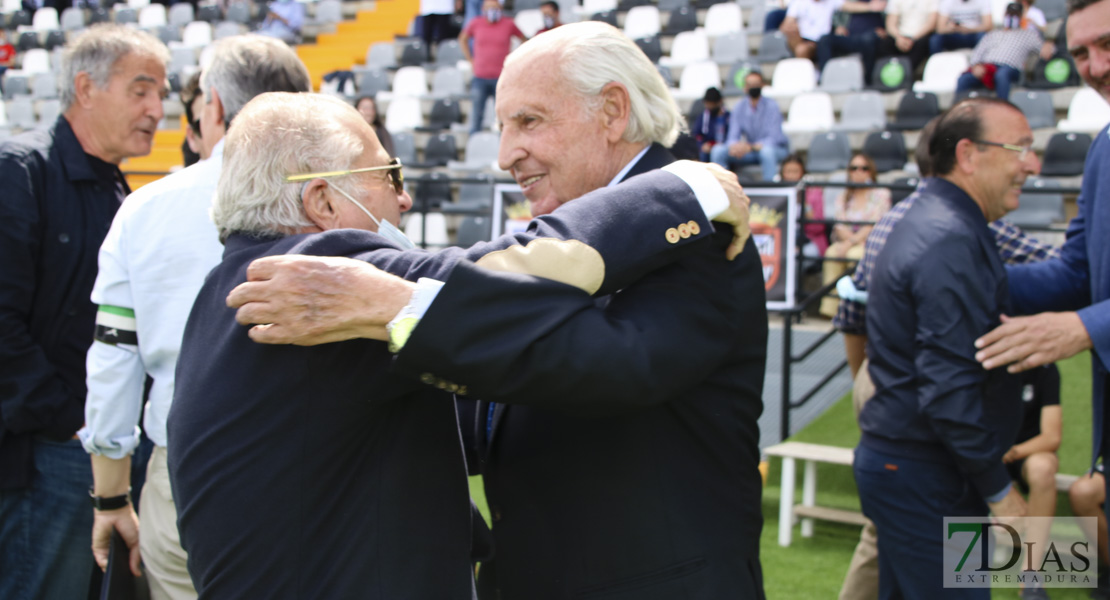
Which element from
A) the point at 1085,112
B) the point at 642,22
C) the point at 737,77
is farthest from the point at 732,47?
the point at 1085,112

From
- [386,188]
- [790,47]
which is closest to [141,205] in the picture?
[386,188]

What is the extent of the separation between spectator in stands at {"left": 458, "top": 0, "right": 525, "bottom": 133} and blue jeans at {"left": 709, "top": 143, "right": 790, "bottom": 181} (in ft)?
10.5

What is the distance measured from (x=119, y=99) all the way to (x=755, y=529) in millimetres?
2195

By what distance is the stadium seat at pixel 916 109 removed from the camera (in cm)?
950

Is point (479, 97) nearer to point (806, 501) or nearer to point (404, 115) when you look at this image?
point (404, 115)

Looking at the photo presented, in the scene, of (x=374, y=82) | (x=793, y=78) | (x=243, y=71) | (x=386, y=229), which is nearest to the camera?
(x=386, y=229)

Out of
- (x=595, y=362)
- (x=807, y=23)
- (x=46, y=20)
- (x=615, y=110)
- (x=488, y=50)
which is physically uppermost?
(x=46, y=20)

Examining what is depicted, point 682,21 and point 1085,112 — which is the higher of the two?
point 682,21

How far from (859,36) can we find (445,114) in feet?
17.6

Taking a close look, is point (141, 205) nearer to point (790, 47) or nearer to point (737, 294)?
point (737, 294)

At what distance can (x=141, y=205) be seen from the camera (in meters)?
2.21

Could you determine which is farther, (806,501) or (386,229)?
(806,501)

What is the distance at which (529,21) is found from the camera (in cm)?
1363

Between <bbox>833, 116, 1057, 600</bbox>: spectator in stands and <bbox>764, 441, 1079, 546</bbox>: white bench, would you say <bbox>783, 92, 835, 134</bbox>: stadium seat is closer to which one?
<bbox>764, 441, 1079, 546</bbox>: white bench
